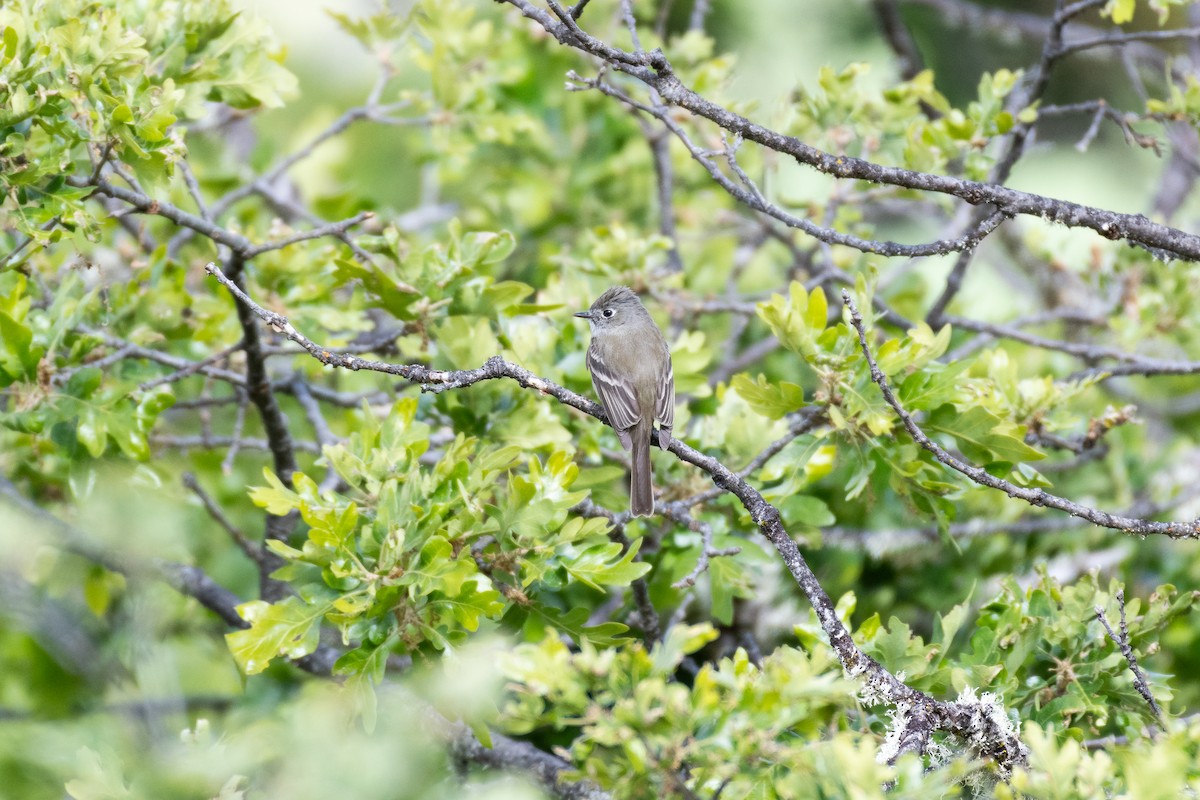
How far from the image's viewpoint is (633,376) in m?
4.52

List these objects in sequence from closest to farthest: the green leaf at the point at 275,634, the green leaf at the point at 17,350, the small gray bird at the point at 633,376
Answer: the green leaf at the point at 275,634 < the green leaf at the point at 17,350 < the small gray bird at the point at 633,376

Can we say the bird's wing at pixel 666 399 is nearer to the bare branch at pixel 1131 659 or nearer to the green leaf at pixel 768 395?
the green leaf at pixel 768 395

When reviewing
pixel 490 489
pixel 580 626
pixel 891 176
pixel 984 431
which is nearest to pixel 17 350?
pixel 490 489

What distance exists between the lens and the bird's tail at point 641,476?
3.73m

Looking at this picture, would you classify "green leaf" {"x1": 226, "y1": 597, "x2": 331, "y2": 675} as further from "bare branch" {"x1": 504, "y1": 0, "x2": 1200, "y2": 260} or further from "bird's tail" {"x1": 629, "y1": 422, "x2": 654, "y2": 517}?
"bare branch" {"x1": 504, "y1": 0, "x2": 1200, "y2": 260}

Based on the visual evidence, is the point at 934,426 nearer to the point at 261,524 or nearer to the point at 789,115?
the point at 789,115

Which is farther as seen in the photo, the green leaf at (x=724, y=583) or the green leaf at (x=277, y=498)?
the green leaf at (x=724, y=583)

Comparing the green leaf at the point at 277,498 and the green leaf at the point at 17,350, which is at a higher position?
the green leaf at the point at 277,498

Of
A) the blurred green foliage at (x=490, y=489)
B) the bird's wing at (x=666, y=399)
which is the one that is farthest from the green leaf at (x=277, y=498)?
the bird's wing at (x=666, y=399)

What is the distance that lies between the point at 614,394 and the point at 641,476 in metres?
0.44

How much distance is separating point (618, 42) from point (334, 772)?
515 cm

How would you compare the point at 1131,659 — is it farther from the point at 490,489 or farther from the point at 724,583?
the point at 490,489

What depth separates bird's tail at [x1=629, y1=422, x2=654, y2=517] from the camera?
3725 mm

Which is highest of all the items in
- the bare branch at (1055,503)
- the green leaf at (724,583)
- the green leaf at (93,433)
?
the bare branch at (1055,503)
